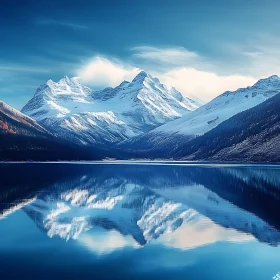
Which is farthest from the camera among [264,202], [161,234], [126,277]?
[264,202]

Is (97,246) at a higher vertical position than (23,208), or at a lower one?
lower

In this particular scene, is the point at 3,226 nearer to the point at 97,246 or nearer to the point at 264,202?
the point at 97,246

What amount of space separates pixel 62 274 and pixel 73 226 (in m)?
26.1

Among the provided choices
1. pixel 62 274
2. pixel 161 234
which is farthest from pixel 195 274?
pixel 161 234

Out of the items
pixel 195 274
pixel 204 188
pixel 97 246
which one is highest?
pixel 204 188

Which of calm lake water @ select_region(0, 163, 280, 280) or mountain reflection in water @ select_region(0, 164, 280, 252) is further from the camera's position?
mountain reflection in water @ select_region(0, 164, 280, 252)

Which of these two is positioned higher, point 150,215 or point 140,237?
point 150,215

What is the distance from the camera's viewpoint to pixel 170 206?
9306 cm

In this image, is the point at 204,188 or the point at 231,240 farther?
the point at 204,188

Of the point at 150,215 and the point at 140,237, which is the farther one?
the point at 150,215

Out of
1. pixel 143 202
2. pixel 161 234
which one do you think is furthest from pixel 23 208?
pixel 161 234

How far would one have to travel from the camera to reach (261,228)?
212ft

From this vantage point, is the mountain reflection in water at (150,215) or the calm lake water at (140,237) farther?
the mountain reflection in water at (150,215)

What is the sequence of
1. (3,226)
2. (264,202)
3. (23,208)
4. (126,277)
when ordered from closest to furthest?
1. (126,277)
2. (3,226)
3. (23,208)
4. (264,202)
